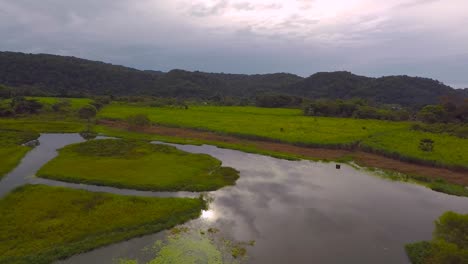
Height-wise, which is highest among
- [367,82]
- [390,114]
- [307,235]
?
[367,82]

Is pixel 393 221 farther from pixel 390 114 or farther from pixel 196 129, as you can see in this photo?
pixel 390 114

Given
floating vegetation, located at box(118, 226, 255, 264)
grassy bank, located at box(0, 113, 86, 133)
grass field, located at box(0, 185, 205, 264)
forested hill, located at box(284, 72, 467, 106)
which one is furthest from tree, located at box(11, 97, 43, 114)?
forested hill, located at box(284, 72, 467, 106)

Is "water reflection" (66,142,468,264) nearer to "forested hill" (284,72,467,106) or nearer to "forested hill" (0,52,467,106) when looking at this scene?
"forested hill" (0,52,467,106)

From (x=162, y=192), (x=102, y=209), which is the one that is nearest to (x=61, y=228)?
(x=102, y=209)

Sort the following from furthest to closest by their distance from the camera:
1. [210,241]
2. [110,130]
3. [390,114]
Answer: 1. [390,114]
2. [110,130]
3. [210,241]

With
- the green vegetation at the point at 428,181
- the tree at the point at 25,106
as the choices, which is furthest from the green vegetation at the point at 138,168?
the tree at the point at 25,106

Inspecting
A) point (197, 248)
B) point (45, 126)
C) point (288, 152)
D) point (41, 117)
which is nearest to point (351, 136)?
point (288, 152)

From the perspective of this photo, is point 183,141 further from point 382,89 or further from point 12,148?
point 382,89

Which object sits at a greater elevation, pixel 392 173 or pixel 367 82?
pixel 367 82
